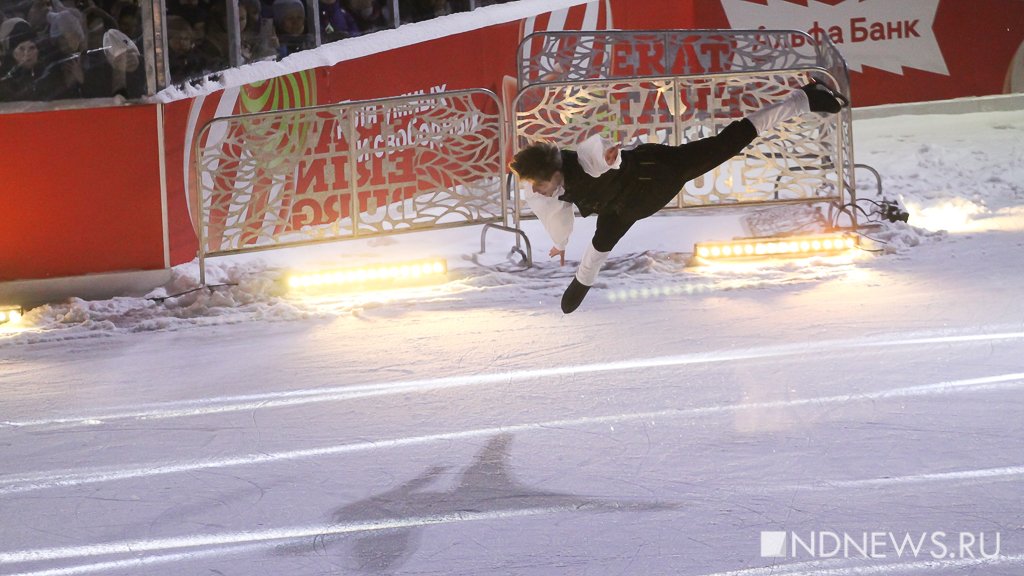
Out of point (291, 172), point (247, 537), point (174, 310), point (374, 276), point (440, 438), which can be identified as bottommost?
point (247, 537)

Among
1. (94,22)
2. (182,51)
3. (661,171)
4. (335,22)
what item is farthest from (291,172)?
(661,171)

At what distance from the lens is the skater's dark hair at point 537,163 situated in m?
5.59

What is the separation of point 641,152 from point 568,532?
233 centimetres

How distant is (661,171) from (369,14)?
5.59 meters

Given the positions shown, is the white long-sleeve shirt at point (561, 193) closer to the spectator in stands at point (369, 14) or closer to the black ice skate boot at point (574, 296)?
the black ice skate boot at point (574, 296)

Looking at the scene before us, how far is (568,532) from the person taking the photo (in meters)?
3.90

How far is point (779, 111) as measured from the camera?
5.87 m

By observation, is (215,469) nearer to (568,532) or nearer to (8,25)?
(568,532)

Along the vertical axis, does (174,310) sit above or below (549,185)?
below

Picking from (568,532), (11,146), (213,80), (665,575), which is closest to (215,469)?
(568,532)

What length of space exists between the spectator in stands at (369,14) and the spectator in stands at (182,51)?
91.5 inches

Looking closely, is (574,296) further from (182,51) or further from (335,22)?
(335,22)

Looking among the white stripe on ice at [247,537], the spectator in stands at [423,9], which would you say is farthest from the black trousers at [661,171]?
the spectator in stands at [423,9]

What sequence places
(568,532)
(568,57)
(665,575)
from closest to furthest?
(665,575) → (568,532) → (568,57)
